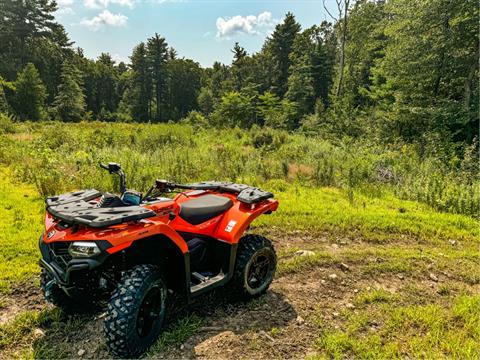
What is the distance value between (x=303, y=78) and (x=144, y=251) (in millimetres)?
29694

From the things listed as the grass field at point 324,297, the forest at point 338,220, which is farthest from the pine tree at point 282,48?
the grass field at point 324,297

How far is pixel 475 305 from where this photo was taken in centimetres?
346

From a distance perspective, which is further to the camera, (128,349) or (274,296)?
(274,296)

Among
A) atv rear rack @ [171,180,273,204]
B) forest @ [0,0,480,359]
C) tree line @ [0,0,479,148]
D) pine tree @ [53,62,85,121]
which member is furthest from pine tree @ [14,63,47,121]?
atv rear rack @ [171,180,273,204]

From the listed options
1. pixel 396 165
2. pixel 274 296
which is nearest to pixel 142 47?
pixel 396 165

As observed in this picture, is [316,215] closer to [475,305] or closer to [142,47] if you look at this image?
[475,305]

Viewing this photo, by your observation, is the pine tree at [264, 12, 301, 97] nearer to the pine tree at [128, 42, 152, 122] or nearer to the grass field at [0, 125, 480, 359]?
the pine tree at [128, 42, 152, 122]

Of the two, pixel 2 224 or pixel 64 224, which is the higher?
pixel 64 224

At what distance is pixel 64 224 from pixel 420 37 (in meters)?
16.0

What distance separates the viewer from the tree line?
13938mm

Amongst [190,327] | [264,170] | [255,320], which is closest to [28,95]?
[264,170]

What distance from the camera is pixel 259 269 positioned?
345 centimetres

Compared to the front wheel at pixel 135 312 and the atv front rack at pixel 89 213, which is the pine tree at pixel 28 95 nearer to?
the atv front rack at pixel 89 213

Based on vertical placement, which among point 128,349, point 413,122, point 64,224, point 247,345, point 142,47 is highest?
point 142,47
